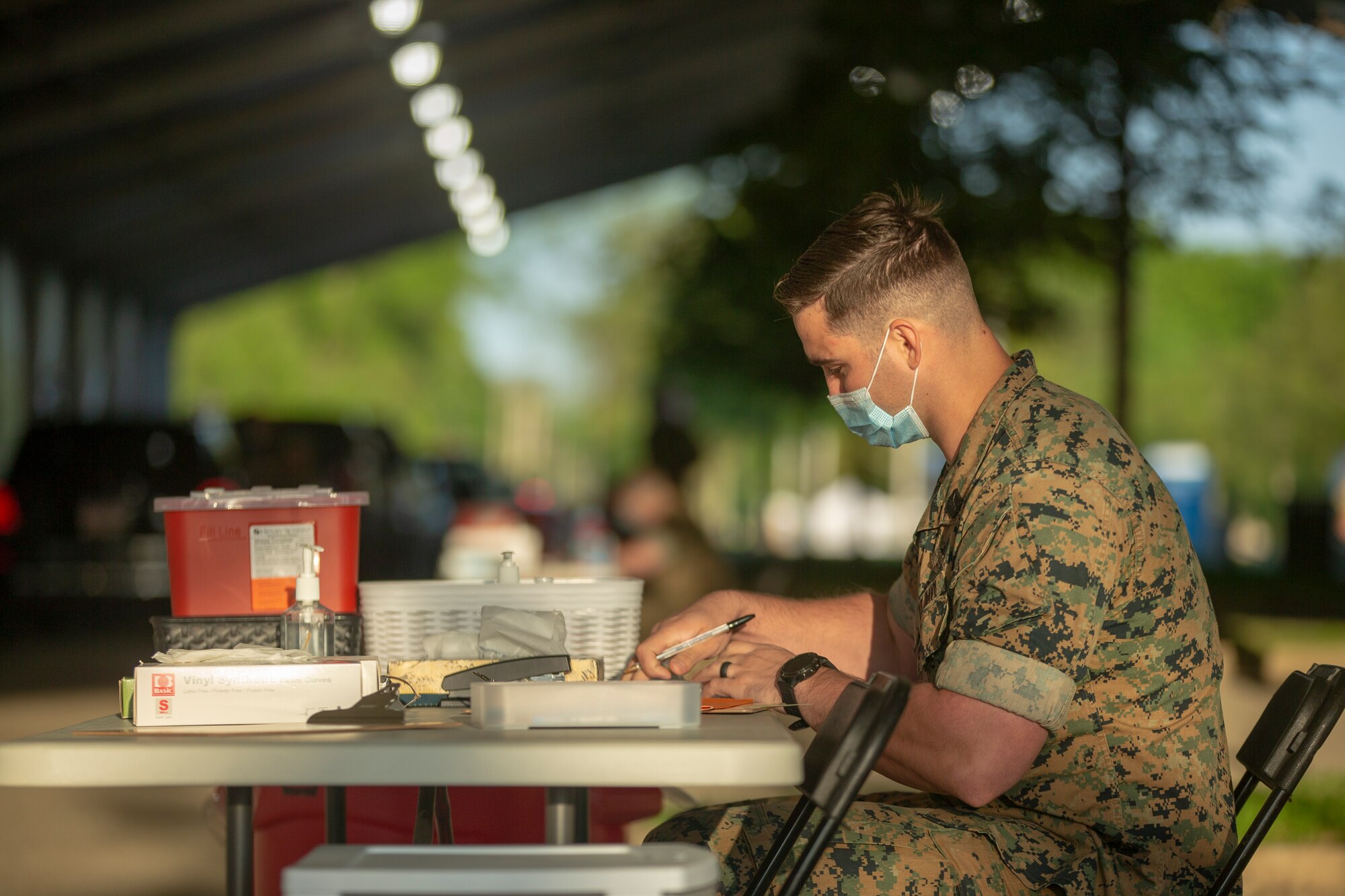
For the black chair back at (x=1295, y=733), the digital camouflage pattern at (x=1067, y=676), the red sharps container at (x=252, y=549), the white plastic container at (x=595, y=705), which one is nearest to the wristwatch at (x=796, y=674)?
the digital camouflage pattern at (x=1067, y=676)

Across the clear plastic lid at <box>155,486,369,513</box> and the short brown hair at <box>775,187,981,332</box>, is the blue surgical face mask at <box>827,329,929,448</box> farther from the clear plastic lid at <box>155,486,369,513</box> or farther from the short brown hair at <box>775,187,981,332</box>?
the clear plastic lid at <box>155,486,369,513</box>

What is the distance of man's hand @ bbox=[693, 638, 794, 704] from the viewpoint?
2.77m

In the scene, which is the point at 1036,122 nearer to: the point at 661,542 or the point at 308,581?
the point at 661,542

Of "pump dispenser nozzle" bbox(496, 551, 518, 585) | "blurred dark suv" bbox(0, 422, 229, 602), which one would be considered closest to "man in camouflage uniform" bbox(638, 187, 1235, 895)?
"pump dispenser nozzle" bbox(496, 551, 518, 585)

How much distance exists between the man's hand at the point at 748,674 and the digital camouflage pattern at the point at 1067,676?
244mm

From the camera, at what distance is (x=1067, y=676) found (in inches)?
99.3

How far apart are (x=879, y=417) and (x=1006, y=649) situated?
2.55 ft

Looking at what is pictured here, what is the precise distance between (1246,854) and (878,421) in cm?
109

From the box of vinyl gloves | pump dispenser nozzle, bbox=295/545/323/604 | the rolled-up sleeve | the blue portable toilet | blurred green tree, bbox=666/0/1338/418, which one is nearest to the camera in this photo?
the box of vinyl gloves

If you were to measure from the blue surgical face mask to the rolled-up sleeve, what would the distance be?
1.72 ft

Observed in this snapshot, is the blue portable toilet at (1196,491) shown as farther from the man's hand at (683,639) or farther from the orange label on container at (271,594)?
the orange label on container at (271,594)

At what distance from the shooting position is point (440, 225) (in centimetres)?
2991

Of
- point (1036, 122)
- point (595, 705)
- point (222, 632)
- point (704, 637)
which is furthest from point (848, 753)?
point (1036, 122)

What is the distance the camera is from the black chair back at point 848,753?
2.23 m
